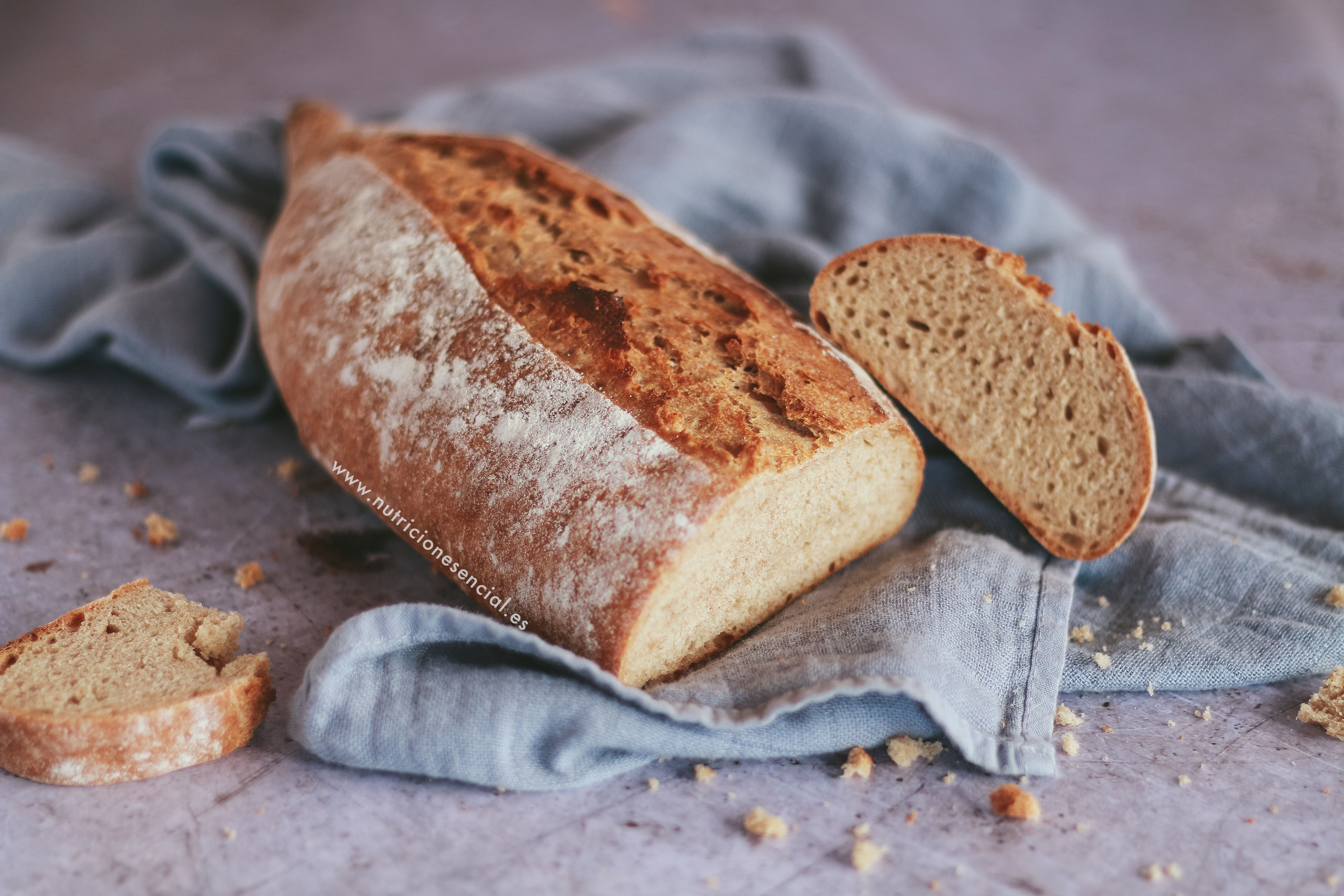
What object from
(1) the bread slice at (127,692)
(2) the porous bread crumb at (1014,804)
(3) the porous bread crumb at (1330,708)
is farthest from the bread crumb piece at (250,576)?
(3) the porous bread crumb at (1330,708)

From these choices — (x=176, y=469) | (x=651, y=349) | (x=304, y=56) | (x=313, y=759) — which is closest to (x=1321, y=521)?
(x=651, y=349)

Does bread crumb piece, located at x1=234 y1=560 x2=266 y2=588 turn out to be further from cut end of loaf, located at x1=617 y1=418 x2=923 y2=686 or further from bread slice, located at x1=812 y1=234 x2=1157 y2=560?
bread slice, located at x1=812 y1=234 x2=1157 y2=560

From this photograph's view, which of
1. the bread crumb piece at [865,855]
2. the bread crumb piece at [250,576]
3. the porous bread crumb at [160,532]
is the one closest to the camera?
the bread crumb piece at [865,855]

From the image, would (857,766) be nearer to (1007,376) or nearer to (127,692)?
(1007,376)

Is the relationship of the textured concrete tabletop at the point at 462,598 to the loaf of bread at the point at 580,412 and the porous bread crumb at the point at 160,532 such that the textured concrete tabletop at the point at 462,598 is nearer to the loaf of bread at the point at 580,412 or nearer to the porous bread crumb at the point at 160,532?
the porous bread crumb at the point at 160,532

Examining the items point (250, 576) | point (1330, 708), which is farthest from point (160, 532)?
point (1330, 708)
